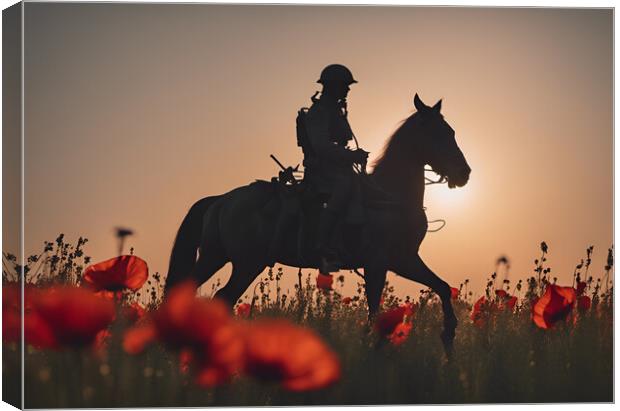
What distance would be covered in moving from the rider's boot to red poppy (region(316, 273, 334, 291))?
0.12 meters

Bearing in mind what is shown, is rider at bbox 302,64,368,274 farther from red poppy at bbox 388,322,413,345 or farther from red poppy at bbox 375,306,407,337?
red poppy at bbox 375,306,407,337

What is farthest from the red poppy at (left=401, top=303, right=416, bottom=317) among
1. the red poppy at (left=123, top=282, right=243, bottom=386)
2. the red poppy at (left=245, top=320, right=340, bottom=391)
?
the red poppy at (left=245, top=320, right=340, bottom=391)

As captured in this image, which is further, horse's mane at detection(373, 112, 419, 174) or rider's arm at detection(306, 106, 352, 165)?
horse's mane at detection(373, 112, 419, 174)

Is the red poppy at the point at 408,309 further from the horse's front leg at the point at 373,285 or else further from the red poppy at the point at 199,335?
the red poppy at the point at 199,335

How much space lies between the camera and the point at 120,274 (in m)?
8.33

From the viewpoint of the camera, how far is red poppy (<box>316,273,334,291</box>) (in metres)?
10.9

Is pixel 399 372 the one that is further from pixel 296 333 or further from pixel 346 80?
pixel 296 333

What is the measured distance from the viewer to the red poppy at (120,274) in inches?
325

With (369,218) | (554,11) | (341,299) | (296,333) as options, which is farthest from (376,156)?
(296,333)

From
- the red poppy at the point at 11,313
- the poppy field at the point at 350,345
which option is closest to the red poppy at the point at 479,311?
the poppy field at the point at 350,345

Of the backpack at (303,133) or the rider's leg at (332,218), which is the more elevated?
the backpack at (303,133)

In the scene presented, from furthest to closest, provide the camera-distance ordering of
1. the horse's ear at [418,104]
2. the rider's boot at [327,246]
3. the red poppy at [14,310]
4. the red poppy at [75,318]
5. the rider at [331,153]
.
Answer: the rider's boot at [327,246], the horse's ear at [418,104], the rider at [331,153], the red poppy at [14,310], the red poppy at [75,318]

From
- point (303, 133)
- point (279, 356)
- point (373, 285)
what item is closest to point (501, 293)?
point (373, 285)

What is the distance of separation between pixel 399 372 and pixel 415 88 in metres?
→ 2.71
